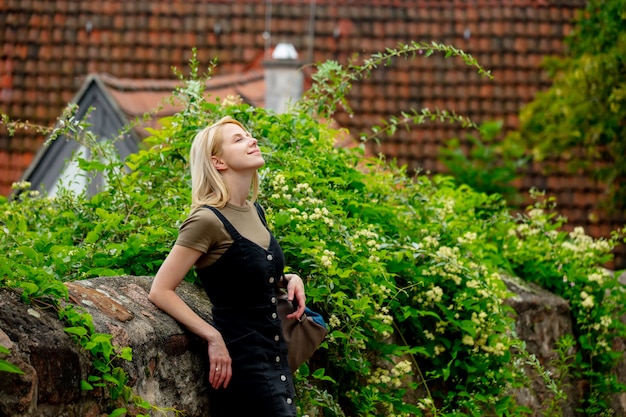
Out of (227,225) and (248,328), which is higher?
(227,225)

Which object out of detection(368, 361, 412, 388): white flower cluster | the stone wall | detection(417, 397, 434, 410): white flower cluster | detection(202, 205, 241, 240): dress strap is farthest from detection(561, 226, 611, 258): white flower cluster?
detection(202, 205, 241, 240): dress strap

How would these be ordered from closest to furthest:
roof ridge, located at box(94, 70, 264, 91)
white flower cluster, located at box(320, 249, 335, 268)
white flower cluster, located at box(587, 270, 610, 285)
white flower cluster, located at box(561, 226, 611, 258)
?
1. white flower cluster, located at box(320, 249, 335, 268)
2. white flower cluster, located at box(587, 270, 610, 285)
3. white flower cluster, located at box(561, 226, 611, 258)
4. roof ridge, located at box(94, 70, 264, 91)

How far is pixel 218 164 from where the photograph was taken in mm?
3783

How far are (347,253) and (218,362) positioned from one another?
1.19 m

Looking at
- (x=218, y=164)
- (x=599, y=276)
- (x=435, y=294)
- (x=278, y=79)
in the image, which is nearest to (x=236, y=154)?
(x=218, y=164)

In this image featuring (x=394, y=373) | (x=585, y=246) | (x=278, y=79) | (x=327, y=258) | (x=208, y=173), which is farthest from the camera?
(x=278, y=79)

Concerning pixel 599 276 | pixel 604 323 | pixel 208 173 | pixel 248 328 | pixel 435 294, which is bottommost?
pixel 604 323

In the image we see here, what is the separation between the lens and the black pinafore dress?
360 centimetres

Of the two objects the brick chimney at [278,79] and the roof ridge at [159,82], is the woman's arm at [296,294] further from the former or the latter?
the brick chimney at [278,79]

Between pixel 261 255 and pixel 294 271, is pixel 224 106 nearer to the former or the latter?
pixel 294 271

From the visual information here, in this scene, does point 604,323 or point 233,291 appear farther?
point 604,323

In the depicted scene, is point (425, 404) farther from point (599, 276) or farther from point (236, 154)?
point (599, 276)

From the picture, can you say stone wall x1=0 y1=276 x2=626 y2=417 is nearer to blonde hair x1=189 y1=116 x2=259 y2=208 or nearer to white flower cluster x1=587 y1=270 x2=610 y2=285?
blonde hair x1=189 y1=116 x2=259 y2=208

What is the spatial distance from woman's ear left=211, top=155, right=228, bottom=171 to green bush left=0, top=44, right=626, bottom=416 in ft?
2.07
